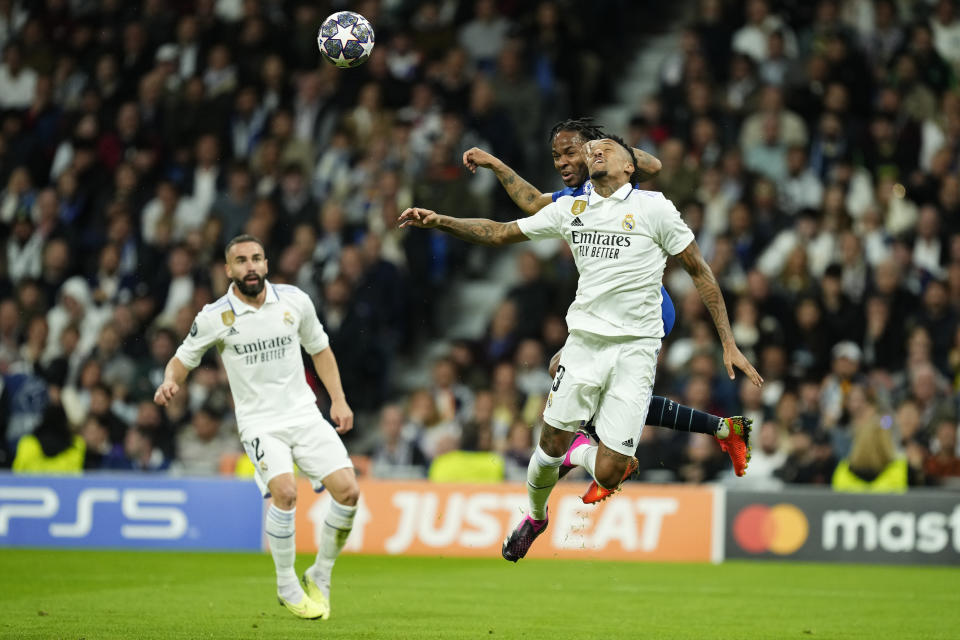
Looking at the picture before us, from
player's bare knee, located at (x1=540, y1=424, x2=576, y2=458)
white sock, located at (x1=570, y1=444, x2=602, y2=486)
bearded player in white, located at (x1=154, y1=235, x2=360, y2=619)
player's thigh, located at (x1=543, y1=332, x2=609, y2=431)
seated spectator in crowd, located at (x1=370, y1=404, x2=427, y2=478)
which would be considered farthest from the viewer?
seated spectator in crowd, located at (x1=370, y1=404, x2=427, y2=478)

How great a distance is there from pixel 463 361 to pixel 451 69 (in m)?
4.04

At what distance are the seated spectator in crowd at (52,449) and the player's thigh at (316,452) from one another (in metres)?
7.45

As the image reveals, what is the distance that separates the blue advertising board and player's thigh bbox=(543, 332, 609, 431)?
Answer: 7.41 metres

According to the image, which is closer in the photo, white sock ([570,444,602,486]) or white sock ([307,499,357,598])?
white sock ([570,444,602,486])

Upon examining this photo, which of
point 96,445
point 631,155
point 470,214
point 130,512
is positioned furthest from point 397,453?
point 631,155

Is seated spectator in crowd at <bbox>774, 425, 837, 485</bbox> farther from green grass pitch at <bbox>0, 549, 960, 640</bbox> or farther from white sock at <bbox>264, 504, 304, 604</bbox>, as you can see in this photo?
white sock at <bbox>264, 504, 304, 604</bbox>

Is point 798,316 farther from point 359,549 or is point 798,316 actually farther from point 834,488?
point 359,549

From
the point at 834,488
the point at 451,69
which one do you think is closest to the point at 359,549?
the point at 834,488

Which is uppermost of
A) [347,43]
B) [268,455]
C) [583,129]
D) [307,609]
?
[347,43]

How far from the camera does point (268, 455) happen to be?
10.6m

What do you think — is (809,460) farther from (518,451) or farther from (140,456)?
(140,456)

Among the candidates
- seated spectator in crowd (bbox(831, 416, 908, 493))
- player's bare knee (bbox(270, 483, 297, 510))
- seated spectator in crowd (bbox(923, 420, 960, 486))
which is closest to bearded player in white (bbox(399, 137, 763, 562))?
player's bare knee (bbox(270, 483, 297, 510))

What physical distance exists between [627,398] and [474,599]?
3.42 m

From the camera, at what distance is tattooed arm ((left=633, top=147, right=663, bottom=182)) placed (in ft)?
33.0
